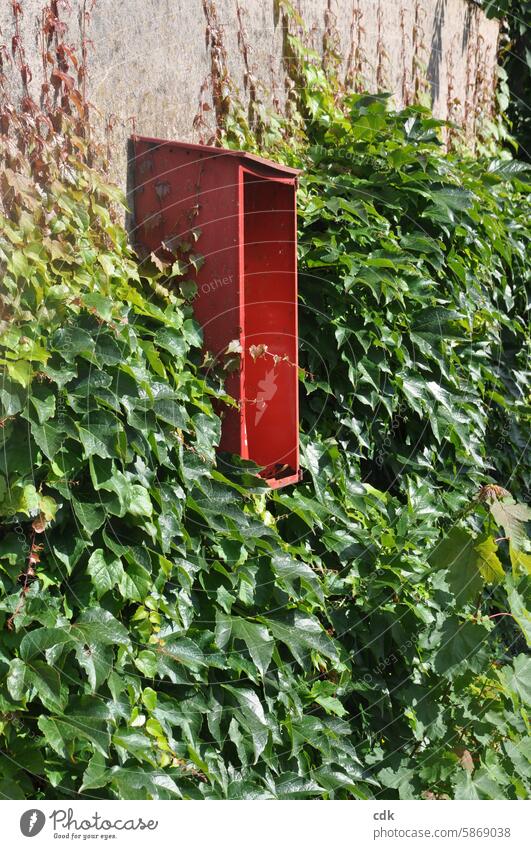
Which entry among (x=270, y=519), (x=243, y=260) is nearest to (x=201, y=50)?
(x=243, y=260)

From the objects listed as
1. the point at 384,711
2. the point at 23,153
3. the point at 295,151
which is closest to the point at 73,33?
the point at 23,153

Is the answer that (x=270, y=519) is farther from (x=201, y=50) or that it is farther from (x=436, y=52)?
(x=436, y=52)

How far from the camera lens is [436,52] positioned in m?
5.48

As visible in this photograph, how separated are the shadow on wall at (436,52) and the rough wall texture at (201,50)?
0.04ft

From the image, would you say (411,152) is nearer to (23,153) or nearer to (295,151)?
(295,151)

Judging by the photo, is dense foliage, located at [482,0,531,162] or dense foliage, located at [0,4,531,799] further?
dense foliage, located at [482,0,531,162]

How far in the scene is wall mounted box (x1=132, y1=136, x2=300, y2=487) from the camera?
2.75m

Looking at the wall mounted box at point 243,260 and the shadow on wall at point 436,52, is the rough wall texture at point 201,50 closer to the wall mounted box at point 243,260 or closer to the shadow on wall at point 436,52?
the shadow on wall at point 436,52

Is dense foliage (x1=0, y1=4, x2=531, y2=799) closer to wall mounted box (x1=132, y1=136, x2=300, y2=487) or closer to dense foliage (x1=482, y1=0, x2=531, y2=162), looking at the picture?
wall mounted box (x1=132, y1=136, x2=300, y2=487)

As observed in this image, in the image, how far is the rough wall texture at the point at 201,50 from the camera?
2.72 m

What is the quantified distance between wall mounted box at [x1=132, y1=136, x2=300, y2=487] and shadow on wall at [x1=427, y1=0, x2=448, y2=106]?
2.72 m

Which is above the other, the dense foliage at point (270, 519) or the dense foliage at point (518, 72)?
the dense foliage at point (518, 72)

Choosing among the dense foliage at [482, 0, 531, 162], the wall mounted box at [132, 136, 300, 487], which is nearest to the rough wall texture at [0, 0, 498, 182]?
the wall mounted box at [132, 136, 300, 487]

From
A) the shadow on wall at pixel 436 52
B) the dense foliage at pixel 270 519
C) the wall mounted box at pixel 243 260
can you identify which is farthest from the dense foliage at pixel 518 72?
the wall mounted box at pixel 243 260
